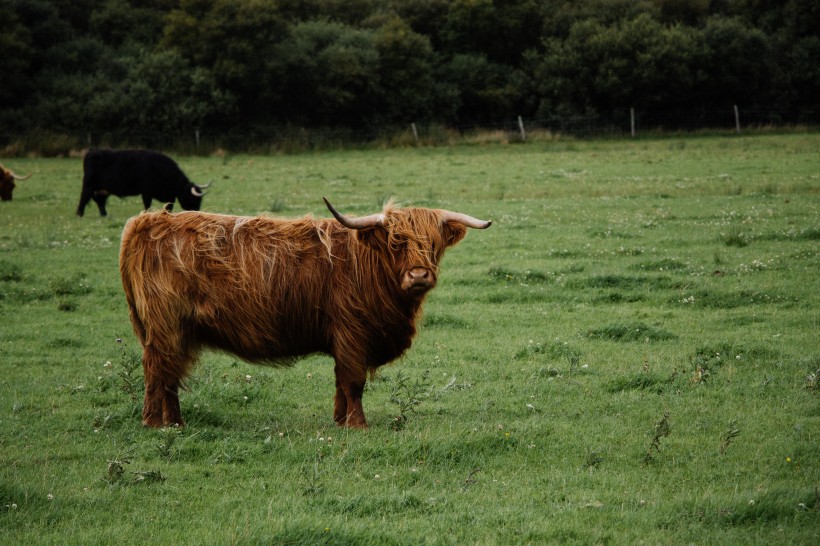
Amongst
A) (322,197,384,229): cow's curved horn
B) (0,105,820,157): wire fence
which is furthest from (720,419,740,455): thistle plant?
(0,105,820,157): wire fence

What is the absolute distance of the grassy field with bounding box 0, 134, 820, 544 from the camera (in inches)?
188

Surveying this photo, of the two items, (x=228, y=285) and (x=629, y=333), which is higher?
(x=228, y=285)

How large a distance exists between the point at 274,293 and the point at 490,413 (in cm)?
208

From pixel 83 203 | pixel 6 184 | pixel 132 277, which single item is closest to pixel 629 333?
pixel 132 277

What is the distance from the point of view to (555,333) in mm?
9727

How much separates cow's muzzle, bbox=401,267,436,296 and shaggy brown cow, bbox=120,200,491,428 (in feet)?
0.10

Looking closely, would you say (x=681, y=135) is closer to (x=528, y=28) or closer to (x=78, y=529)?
(x=528, y=28)

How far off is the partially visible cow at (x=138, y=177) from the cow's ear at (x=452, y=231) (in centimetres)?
1502

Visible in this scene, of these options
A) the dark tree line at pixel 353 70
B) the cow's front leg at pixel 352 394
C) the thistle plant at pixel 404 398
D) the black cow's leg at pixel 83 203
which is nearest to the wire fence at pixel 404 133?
the dark tree line at pixel 353 70

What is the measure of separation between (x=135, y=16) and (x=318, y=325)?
5390cm

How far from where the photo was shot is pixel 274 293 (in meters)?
6.71

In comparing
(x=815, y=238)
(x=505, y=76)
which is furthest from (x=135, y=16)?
(x=815, y=238)

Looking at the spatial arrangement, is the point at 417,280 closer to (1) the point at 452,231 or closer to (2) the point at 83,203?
(1) the point at 452,231

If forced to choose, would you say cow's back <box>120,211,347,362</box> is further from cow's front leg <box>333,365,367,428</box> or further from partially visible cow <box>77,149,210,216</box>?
partially visible cow <box>77,149,210,216</box>
